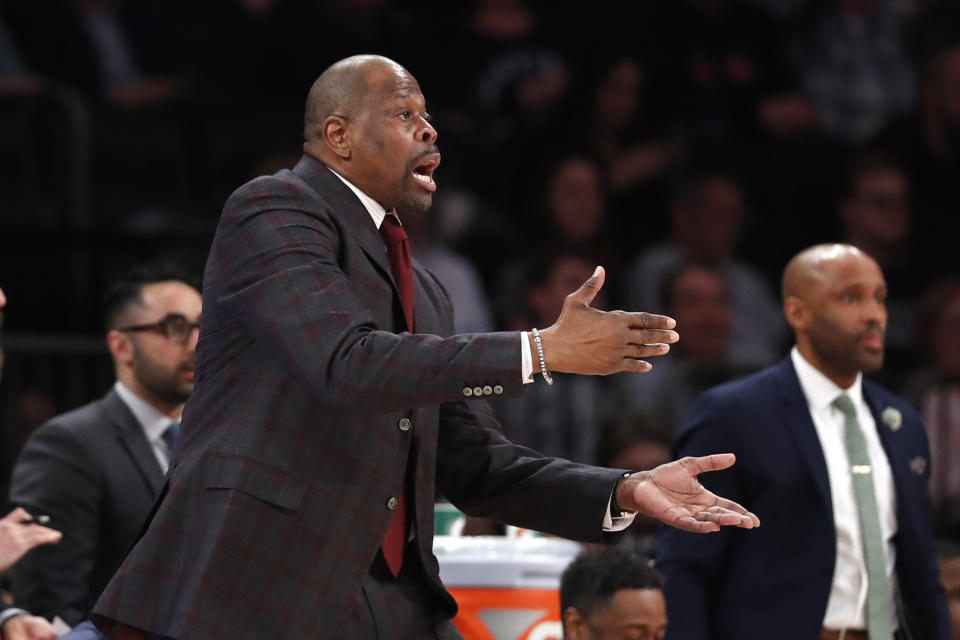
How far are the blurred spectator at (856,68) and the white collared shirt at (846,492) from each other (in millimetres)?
5049

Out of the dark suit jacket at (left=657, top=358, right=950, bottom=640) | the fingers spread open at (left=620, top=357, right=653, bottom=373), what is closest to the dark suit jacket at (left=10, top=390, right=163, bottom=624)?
the dark suit jacket at (left=657, top=358, right=950, bottom=640)

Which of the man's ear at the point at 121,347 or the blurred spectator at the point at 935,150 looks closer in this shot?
the man's ear at the point at 121,347

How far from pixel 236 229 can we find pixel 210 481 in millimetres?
486

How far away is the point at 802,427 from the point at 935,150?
15.1ft

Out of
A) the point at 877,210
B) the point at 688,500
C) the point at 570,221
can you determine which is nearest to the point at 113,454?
the point at 688,500

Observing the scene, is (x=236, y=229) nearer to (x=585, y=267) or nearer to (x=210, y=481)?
(x=210, y=481)

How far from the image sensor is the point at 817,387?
194 inches

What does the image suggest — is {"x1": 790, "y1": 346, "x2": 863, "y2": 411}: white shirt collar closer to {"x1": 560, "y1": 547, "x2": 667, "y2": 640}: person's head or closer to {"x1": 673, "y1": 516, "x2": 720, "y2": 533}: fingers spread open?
{"x1": 560, "y1": 547, "x2": 667, "y2": 640}: person's head

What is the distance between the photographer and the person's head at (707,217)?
8.55m

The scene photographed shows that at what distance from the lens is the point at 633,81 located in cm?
896

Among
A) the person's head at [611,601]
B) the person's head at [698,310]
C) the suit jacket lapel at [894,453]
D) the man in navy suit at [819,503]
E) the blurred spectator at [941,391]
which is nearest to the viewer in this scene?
the person's head at [611,601]

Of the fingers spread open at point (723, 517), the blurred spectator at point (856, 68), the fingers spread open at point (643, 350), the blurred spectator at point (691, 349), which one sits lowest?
the fingers spread open at point (723, 517)

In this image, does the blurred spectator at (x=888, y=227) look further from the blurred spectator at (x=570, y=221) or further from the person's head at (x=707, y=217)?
the blurred spectator at (x=570, y=221)

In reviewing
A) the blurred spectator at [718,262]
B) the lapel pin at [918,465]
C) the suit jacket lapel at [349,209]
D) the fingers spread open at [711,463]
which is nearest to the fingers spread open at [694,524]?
the fingers spread open at [711,463]
